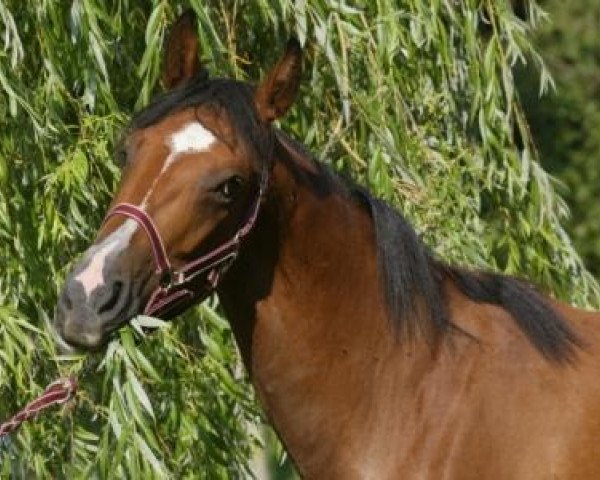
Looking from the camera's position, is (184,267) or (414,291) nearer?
(184,267)

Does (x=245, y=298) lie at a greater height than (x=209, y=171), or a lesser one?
lesser

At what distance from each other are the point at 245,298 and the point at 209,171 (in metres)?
0.36

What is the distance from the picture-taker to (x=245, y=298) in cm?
412

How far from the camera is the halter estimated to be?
386cm

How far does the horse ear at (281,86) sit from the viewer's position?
13.5ft

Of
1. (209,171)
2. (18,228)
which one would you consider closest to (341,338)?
(209,171)

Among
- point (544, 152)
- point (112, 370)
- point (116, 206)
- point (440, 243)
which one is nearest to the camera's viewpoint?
point (116, 206)

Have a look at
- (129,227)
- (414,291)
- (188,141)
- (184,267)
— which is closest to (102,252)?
(129,227)

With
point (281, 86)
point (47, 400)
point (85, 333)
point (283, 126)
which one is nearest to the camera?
point (85, 333)

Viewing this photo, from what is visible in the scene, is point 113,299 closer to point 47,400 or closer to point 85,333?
point 85,333

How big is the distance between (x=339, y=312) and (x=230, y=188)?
1.44 ft

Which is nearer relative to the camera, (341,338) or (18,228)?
(341,338)

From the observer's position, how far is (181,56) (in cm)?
429

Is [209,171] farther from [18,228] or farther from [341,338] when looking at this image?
[18,228]
